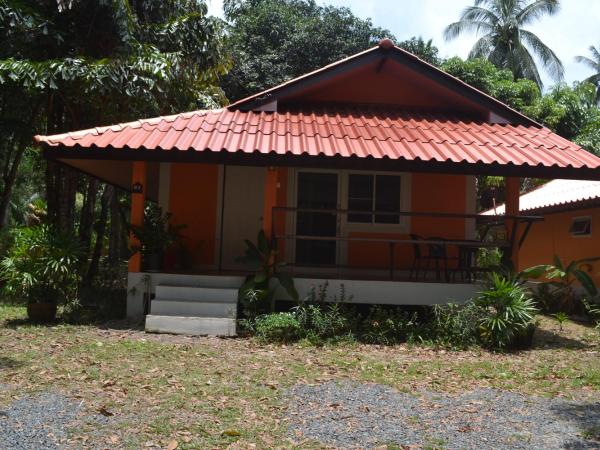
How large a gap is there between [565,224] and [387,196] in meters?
6.21

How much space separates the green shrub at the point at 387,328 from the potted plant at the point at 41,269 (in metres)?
4.54

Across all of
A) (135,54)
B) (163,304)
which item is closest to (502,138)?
(163,304)

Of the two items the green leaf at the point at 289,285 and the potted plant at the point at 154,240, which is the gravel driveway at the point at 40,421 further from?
the potted plant at the point at 154,240

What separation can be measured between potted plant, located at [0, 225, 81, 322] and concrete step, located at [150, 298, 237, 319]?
1541mm

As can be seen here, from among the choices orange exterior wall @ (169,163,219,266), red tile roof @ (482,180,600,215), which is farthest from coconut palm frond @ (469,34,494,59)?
orange exterior wall @ (169,163,219,266)

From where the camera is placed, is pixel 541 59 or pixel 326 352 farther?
pixel 541 59

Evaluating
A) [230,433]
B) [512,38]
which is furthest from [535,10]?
[230,433]

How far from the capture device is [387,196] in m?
10.9

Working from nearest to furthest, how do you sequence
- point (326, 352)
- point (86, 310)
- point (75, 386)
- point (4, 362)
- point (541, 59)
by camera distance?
point (75, 386), point (4, 362), point (326, 352), point (86, 310), point (541, 59)

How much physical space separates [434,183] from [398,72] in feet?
7.73

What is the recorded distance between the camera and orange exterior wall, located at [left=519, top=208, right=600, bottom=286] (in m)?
12.9

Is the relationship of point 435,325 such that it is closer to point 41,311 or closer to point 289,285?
point 289,285

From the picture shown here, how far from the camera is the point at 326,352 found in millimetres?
7250

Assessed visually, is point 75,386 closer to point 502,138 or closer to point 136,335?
point 136,335
